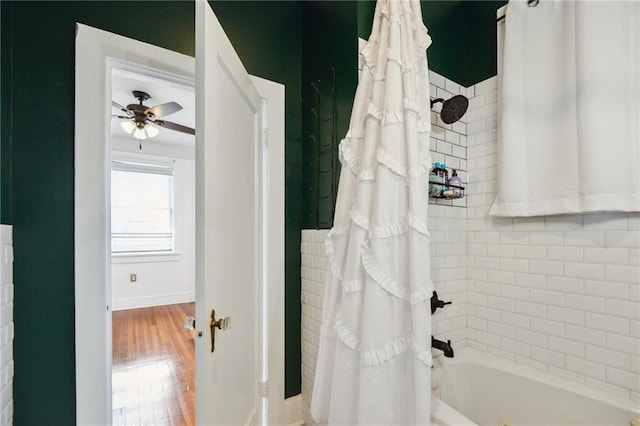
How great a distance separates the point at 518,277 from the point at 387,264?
3.10ft

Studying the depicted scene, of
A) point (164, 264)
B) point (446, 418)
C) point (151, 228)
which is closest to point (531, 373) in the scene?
point (446, 418)

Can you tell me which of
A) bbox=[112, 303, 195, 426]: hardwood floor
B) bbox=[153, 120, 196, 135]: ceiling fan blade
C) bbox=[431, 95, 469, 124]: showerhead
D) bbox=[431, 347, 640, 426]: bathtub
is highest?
bbox=[153, 120, 196, 135]: ceiling fan blade

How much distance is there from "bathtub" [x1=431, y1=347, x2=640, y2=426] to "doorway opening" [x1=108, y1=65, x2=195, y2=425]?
7.36 feet

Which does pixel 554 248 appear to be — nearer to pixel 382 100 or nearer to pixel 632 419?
pixel 632 419

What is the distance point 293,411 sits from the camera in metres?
1.72

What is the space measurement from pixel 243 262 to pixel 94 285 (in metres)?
0.61

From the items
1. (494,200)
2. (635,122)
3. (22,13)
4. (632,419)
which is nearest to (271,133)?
(22,13)

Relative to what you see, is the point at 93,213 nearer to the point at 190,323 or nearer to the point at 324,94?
the point at 190,323

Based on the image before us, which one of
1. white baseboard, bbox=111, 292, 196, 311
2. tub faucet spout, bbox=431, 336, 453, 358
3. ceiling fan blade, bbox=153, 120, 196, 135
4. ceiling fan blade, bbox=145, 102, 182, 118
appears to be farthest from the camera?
white baseboard, bbox=111, 292, 196, 311

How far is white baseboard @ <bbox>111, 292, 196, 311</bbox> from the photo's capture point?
4.11m

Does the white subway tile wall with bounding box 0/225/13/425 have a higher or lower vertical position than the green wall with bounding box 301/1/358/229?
lower

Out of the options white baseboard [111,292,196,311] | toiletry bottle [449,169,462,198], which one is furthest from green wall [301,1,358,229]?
white baseboard [111,292,196,311]

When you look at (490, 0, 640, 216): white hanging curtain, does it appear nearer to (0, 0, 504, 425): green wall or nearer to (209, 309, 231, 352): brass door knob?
(0, 0, 504, 425): green wall

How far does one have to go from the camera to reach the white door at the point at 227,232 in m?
0.94
